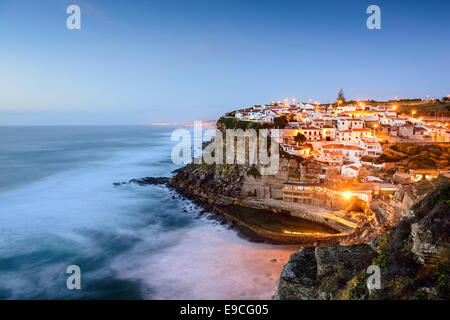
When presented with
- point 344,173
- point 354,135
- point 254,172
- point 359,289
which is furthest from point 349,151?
point 359,289

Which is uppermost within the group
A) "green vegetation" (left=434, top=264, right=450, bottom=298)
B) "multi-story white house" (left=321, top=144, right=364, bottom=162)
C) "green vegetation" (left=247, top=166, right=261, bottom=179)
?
"multi-story white house" (left=321, top=144, right=364, bottom=162)

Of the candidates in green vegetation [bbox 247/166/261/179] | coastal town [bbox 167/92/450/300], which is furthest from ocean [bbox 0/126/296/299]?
green vegetation [bbox 247/166/261/179]

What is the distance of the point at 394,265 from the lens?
256 inches

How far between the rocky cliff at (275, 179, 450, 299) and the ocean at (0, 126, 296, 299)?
8.36 meters

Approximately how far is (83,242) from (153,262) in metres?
7.15

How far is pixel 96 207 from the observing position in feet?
99.5

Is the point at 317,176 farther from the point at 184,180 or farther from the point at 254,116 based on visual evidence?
the point at 254,116

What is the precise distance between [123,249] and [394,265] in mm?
19295

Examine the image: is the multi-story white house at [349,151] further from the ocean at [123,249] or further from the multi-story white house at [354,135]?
the ocean at [123,249]

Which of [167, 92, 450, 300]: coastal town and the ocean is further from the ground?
[167, 92, 450, 300]: coastal town

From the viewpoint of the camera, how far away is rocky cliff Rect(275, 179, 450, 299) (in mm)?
5977

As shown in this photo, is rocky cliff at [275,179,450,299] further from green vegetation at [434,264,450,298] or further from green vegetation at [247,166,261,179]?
green vegetation at [247,166,261,179]
